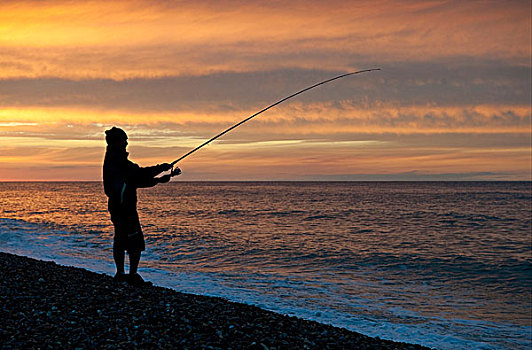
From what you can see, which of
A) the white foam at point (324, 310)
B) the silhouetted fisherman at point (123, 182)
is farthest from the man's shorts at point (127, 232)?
the white foam at point (324, 310)

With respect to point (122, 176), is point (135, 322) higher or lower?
lower

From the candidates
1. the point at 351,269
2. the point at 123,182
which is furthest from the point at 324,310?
the point at 351,269

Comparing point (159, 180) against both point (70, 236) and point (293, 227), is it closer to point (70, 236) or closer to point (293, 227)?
point (70, 236)

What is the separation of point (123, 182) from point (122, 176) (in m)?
0.11

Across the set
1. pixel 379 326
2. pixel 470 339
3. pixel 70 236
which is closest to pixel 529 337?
pixel 470 339

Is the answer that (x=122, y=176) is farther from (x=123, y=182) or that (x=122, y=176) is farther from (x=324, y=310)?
(x=324, y=310)

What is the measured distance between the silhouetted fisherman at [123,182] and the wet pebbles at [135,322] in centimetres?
88

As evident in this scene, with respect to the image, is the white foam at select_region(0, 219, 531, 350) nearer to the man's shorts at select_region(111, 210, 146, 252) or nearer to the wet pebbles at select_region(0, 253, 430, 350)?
the wet pebbles at select_region(0, 253, 430, 350)

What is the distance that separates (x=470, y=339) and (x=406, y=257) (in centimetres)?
1100

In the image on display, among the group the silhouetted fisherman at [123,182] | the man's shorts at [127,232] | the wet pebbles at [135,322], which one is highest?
the silhouetted fisherman at [123,182]

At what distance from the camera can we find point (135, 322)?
248 inches

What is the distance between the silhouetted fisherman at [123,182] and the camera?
316 inches

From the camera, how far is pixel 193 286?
13.1m

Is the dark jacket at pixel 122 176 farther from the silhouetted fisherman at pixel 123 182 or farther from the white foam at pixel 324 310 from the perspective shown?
the white foam at pixel 324 310
